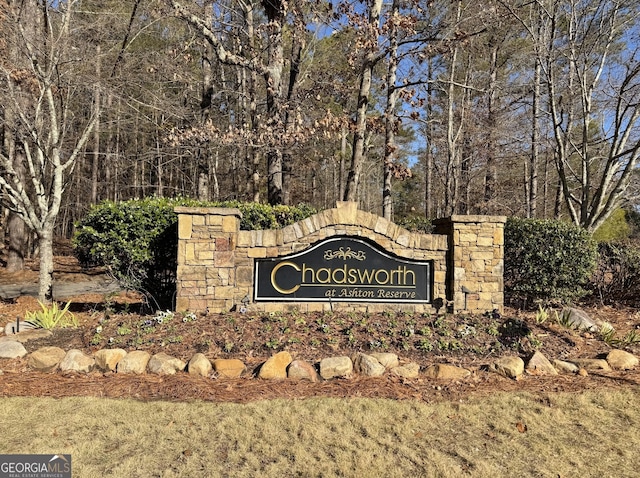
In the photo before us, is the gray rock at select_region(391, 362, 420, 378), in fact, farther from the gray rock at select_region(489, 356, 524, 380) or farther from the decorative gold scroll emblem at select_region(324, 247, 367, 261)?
the decorative gold scroll emblem at select_region(324, 247, 367, 261)

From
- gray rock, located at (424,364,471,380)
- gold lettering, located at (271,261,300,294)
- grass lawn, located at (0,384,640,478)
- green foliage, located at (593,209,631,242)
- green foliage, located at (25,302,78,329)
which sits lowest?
grass lawn, located at (0,384,640,478)

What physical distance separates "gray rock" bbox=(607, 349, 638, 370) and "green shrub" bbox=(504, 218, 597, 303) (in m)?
2.03

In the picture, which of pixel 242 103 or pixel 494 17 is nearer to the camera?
pixel 494 17

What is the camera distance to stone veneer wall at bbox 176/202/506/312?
18.0ft

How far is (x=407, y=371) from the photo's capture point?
4332 mm

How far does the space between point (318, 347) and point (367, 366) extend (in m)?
0.66

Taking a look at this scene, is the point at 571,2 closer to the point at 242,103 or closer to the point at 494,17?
the point at 494,17

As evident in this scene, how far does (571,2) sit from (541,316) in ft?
20.9

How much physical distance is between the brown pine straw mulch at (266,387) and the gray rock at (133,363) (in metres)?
0.10

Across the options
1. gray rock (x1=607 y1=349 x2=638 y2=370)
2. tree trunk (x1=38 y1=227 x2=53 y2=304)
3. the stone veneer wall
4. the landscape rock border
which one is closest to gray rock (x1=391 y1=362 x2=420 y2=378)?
the landscape rock border

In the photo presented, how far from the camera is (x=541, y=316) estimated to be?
5.93 metres

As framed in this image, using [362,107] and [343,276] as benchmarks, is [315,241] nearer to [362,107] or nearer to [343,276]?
[343,276]

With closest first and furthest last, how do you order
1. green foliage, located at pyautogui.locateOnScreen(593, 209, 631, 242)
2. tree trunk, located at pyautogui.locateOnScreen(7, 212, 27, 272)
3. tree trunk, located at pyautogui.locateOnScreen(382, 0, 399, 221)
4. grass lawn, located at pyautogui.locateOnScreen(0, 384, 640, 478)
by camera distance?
grass lawn, located at pyautogui.locateOnScreen(0, 384, 640, 478), tree trunk, located at pyautogui.locateOnScreen(382, 0, 399, 221), tree trunk, located at pyautogui.locateOnScreen(7, 212, 27, 272), green foliage, located at pyautogui.locateOnScreen(593, 209, 631, 242)

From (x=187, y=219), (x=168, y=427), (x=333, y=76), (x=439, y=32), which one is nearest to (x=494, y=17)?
(x=439, y=32)
